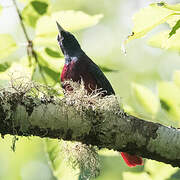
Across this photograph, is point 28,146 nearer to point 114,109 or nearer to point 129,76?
point 129,76

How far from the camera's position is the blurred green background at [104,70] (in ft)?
9.02

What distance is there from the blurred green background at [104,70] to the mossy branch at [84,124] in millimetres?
210

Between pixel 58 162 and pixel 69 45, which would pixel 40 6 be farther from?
pixel 69 45

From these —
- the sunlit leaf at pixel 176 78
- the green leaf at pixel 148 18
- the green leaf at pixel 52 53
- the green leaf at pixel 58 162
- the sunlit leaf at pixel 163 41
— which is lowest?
the green leaf at pixel 58 162

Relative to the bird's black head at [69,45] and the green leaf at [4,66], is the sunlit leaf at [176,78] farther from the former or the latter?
the bird's black head at [69,45]

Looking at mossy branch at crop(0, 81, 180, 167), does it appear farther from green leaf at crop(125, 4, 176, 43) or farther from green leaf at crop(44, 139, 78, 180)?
green leaf at crop(125, 4, 176, 43)

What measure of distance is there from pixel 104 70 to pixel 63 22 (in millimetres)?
392

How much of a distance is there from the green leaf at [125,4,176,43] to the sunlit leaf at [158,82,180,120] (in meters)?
1.00

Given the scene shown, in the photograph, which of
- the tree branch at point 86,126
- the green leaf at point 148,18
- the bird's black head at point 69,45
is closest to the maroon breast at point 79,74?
the bird's black head at point 69,45

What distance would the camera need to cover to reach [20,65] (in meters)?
2.82

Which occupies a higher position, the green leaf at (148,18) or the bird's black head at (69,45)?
the green leaf at (148,18)

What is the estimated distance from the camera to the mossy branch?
7.34 feet

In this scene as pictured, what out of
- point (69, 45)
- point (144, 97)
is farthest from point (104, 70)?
point (69, 45)

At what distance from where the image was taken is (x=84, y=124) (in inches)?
92.4
